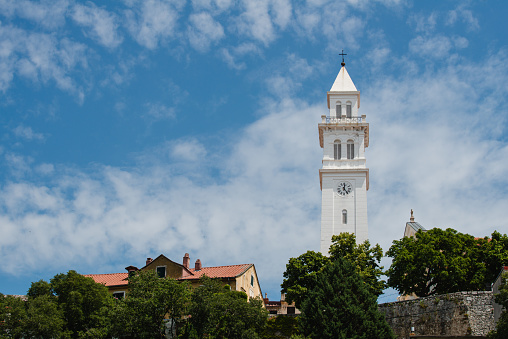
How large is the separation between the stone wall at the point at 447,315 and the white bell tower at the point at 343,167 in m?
19.7

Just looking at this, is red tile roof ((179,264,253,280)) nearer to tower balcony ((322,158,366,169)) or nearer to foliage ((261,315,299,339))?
foliage ((261,315,299,339))

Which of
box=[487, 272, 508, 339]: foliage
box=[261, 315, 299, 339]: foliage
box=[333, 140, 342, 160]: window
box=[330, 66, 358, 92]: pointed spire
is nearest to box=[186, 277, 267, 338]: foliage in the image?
box=[261, 315, 299, 339]: foliage

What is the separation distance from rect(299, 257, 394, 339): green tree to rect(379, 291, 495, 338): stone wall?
14.8 feet

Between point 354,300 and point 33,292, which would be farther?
point 33,292

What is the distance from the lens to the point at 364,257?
2240 inches

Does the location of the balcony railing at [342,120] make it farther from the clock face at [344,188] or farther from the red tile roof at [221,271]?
the red tile roof at [221,271]

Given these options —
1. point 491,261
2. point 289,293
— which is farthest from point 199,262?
point 491,261

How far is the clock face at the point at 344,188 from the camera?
7462 centimetres

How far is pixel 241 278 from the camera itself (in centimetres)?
6097

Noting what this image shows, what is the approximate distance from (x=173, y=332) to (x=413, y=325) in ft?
63.5

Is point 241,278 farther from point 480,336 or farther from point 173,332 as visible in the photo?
point 480,336

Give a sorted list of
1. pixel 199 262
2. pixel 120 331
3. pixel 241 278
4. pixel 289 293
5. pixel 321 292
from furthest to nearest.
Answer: pixel 199 262, pixel 241 278, pixel 289 293, pixel 321 292, pixel 120 331

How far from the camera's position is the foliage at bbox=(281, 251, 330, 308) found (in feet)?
183

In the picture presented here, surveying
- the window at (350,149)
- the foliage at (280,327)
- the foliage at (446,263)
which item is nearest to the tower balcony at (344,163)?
the window at (350,149)
